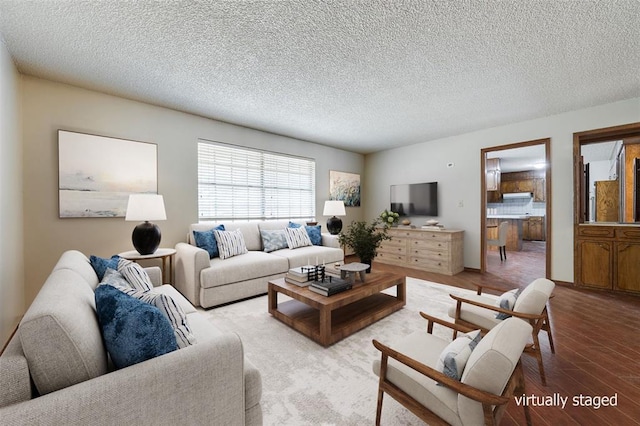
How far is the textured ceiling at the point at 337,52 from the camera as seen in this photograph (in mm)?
1887

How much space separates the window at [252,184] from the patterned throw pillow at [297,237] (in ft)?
2.39

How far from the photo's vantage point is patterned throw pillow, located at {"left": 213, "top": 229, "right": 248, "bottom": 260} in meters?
3.55

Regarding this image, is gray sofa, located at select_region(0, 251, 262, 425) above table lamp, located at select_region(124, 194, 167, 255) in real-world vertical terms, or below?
below

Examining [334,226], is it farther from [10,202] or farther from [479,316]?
[10,202]

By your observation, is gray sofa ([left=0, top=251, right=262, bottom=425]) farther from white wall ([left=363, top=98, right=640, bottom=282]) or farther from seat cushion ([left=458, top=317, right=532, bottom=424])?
white wall ([left=363, top=98, right=640, bottom=282])

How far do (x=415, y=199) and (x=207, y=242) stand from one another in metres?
4.34

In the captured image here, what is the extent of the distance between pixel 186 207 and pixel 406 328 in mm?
3442

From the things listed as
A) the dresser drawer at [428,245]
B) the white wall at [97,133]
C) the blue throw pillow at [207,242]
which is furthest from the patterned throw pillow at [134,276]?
the dresser drawer at [428,245]

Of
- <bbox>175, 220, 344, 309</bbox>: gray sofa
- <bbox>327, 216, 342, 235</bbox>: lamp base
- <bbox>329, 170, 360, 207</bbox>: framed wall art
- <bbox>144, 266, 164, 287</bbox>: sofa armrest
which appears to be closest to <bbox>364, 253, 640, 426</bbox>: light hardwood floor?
<bbox>175, 220, 344, 309</bbox>: gray sofa

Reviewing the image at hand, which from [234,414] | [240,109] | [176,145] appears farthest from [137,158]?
[234,414]

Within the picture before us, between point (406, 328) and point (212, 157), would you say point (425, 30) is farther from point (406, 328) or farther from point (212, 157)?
point (212, 157)

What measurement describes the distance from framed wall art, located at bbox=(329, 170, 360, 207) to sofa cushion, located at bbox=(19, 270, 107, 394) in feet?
17.2

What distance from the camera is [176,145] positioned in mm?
3789

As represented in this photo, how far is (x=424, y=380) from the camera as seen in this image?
3.95ft
